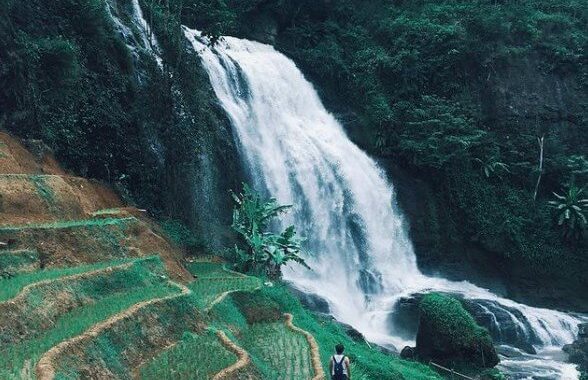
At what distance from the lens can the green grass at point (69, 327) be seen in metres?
6.62

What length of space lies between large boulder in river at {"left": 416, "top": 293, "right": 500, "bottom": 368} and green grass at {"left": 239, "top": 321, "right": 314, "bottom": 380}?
6451mm

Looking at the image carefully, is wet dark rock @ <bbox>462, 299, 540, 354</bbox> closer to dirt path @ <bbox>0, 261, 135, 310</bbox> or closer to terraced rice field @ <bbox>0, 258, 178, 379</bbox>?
terraced rice field @ <bbox>0, 258, 178, 379</bbox>

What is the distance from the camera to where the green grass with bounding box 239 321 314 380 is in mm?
9570

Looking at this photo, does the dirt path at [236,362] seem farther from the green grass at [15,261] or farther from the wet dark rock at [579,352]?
the wet dark rock at [579,352]

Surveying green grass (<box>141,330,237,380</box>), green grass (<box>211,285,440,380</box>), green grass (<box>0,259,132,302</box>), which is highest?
green grass (<box>0,259,132,302</box>)

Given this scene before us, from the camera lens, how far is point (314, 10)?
112ft

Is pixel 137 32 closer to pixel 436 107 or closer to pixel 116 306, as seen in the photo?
pixel 116 306

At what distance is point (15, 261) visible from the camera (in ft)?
31.7

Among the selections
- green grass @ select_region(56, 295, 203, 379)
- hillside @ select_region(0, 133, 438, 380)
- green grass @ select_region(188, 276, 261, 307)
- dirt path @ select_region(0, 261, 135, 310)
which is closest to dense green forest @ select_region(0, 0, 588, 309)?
hillside @ select_region(0, 133, 438, 380)

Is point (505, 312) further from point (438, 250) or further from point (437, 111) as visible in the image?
point (437, 111)

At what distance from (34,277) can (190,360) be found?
282 cm

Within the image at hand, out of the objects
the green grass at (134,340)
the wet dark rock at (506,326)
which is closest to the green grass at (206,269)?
the green grass at (134,340)

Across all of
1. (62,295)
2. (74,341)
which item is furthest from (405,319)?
(74,341)

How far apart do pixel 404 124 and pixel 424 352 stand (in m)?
15.5
